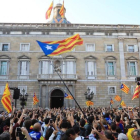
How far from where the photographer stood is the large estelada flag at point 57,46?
1235 cm

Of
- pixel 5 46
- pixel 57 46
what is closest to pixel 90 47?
pixel 5 46

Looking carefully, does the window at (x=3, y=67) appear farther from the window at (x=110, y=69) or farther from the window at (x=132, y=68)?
the window at (x=132, y=68)

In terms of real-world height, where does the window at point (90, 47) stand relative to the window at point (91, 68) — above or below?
above

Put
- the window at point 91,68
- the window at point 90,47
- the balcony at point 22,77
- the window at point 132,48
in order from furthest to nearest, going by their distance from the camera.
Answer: the window at point 132,48
the window at point 90,47
the window at point 91,68
the balcony at point 22,77

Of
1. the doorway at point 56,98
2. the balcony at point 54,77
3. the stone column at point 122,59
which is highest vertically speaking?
the stone column at point 122,59

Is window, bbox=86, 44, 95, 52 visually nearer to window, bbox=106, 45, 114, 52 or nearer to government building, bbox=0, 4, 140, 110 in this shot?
government building, bbox=0, 4, 140, 110

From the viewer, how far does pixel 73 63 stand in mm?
30422

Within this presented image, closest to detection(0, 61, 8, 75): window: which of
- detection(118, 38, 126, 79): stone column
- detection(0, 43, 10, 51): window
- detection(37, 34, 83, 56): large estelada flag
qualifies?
detection(0, 43, 10, 51): window

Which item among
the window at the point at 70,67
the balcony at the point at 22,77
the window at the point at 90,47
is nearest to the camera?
the balcony at the point at 22,77

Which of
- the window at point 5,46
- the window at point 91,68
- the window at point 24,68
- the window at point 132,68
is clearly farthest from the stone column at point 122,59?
the window at point 5,46

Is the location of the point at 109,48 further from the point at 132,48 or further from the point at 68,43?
the point at 68,43

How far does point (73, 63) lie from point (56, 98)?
7068 mm

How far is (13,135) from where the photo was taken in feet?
18.7

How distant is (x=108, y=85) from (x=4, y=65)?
1856cm
